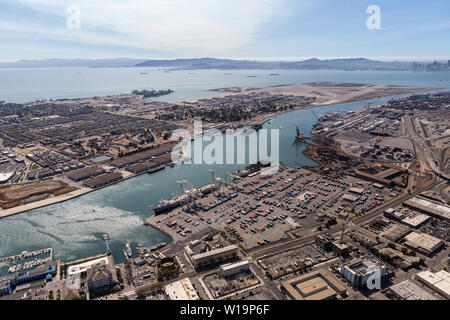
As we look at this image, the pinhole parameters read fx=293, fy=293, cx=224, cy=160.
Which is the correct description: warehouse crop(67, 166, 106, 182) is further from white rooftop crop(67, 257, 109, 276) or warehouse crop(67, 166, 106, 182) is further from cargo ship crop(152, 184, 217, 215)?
white rooftop crop(67, 257, 109, 276)

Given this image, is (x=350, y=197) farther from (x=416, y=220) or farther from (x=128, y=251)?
(x=128, y=251)

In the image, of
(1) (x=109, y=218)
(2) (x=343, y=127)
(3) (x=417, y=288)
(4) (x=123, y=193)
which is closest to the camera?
(3) (x=417, y=288)

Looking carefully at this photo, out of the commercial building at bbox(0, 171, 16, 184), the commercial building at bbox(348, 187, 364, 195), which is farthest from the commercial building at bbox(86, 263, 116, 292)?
the commercial building at bbox(348, 187, 364, 195)

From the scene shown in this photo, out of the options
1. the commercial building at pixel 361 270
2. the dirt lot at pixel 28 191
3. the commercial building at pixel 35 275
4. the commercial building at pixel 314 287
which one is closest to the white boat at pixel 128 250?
the commercial building at pixel 35 275
